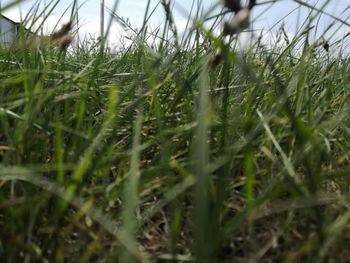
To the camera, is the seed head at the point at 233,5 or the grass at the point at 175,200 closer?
the grass at the point at 175,200

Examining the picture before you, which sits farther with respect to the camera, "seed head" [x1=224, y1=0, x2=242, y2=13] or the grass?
"seed head" [x1=224, y1=0, x2=242, y2=13]

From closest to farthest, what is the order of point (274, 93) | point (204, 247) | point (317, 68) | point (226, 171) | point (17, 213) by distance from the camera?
1. point (204, 247)
2. point (17, 213)
3. point (226, 171)
4. point (274, 93)
5. point (317, 68)

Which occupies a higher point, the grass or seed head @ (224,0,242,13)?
seed head @ (224,0,242,13)

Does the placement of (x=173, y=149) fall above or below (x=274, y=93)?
below

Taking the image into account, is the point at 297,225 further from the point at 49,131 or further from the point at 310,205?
the point at 49,131

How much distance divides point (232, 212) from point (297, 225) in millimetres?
132

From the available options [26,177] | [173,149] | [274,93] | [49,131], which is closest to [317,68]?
[274,93]

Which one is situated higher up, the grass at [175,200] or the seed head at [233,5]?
the seed head at [233,5]

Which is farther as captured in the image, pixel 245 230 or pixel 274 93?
pixel 274 93

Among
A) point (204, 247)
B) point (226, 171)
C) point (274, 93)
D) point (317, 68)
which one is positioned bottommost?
point (204, 247)

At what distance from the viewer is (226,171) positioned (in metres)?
0.77

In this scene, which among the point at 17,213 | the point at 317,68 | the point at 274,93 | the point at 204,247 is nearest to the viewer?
the point at 204,247

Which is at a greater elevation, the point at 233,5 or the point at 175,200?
the point at 233,5

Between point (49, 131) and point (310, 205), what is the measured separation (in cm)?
45
